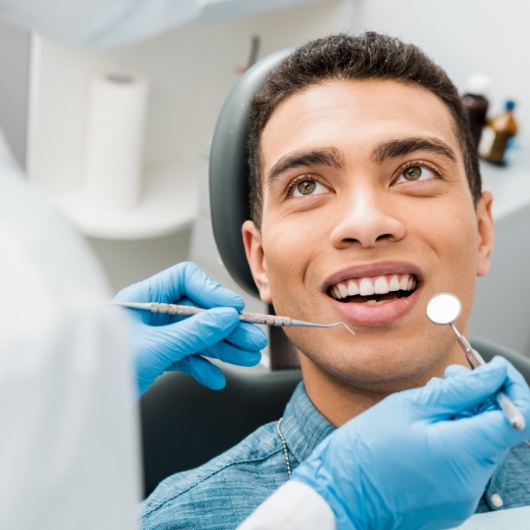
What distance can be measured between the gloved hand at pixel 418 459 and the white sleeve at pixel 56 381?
18.3 inches

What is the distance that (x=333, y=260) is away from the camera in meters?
1.39

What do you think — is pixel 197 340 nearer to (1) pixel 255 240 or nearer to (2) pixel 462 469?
(1) pixel 255 240

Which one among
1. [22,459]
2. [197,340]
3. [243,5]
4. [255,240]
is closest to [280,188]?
[255,240]

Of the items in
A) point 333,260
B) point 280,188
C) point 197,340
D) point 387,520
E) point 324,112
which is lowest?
point 387,520

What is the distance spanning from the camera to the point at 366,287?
1374mm

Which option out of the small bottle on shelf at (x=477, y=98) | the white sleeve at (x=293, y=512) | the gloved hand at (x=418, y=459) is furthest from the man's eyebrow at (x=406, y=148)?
the small bottle on shelf at (x=477, y=98)

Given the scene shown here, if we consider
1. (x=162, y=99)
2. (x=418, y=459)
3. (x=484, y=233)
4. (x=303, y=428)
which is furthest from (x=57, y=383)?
(x=162, y=99)

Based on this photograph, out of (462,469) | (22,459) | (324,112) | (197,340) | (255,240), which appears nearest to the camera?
(22,459)

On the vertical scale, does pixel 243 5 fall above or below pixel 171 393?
above

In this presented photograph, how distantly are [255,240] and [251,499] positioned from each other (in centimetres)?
46

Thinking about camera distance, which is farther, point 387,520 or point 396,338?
point 396,338

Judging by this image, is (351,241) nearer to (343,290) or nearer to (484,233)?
(343,290)

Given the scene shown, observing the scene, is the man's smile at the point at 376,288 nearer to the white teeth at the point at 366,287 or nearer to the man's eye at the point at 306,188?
the white teeth at the point at 366,287

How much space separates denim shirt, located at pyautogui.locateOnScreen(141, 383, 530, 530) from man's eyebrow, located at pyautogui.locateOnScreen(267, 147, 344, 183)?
15.0 inches
